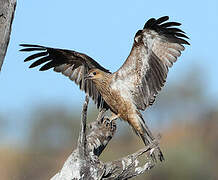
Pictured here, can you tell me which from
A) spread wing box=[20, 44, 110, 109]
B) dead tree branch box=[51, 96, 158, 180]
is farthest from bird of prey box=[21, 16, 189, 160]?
dead tree branch box=[51, 96, 158, 180]

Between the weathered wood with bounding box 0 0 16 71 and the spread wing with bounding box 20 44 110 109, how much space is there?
166 inches

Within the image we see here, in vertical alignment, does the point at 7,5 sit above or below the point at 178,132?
above

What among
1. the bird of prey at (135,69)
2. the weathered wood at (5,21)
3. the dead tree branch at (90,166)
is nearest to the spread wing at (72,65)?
the bird of prey at (135,69)

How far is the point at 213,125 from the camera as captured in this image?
34562 mm

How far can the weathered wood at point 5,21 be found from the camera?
6758 millimetres

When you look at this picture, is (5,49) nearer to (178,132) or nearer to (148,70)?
(148,70)

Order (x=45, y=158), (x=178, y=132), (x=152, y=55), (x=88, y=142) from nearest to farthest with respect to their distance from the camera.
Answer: (x=88, y=142) < (x=152, y=55) < (x=45, y=158) < (x=178, y=132)

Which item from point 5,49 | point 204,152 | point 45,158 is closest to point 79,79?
point 5,49

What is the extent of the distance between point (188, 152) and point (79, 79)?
16.0 metres

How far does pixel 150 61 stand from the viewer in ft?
36.1

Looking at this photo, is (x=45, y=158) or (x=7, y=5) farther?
(x=45, y=158)

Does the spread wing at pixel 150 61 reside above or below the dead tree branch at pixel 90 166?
above

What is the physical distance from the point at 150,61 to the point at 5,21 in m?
4.51

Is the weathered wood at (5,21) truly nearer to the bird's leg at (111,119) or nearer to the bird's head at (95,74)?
the bird's leg at (111,119)
